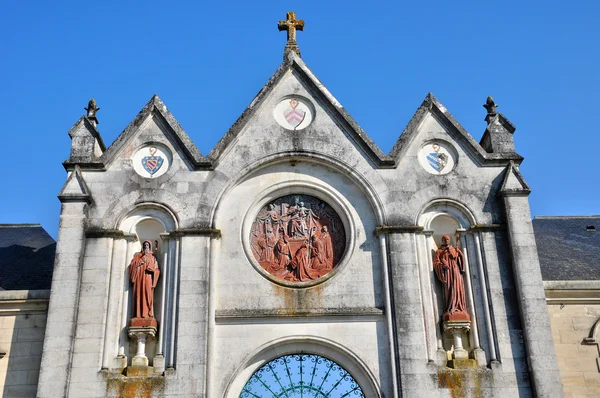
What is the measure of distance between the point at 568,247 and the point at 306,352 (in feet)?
26.6

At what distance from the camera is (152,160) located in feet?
55.8

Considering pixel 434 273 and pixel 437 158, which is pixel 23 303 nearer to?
pixel 434 273

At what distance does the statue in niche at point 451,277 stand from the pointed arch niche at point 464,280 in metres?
0.17

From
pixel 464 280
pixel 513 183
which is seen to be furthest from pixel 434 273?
pixel 513 183

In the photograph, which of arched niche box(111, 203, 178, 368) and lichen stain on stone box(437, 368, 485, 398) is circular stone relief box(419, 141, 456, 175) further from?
arched niche box(111, 203, 178, 368)

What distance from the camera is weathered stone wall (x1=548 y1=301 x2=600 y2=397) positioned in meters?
15.6

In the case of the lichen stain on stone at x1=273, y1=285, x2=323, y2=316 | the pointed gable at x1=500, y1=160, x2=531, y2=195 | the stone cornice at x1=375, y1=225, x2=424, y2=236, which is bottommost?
the lichen stain on stone at x1=273, y1=285, x2=323, y2=316

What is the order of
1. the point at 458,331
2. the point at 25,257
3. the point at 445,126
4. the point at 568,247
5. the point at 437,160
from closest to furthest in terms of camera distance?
1. the point at 458,331
2. the point at 437,160
3. the point at 445,126
4. the point at 25,257
5. the point at 568,247

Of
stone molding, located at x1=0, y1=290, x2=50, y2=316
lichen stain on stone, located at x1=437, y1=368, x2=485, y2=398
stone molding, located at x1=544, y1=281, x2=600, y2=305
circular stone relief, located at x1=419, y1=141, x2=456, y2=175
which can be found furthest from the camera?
circular stone relief, located at x1=419, y1=141, x2=456, y2=175

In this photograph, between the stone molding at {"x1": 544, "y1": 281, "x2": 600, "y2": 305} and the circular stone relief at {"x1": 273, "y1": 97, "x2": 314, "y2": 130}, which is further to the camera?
the circular stone relief at {"x1": 273, "y1": 97, "x2": 314, "y2": 130}

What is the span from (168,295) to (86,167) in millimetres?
3781

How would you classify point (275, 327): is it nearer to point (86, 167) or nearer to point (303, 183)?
point (303, 183)

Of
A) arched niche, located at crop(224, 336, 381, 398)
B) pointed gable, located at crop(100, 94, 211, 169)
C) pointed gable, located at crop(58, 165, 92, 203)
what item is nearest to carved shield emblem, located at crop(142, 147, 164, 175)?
pointed gable, located at crop(100, 94, 211, 169)

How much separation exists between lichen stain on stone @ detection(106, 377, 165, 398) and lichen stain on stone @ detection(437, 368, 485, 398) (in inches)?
229
